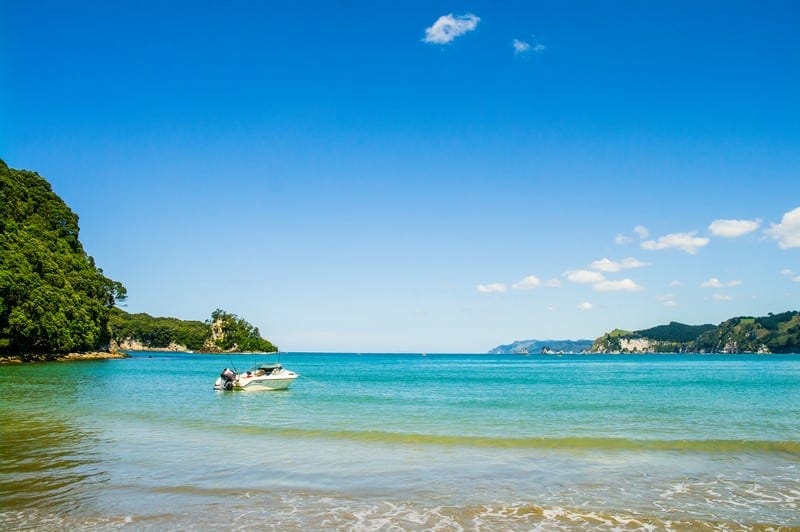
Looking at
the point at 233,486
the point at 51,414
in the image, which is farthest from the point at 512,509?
the point at 51,414

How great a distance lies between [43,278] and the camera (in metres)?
71.4

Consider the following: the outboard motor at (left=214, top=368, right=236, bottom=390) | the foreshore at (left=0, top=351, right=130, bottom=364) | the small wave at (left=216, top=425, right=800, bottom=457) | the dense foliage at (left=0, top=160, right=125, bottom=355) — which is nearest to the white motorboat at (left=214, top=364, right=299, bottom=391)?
the outboard motor at (left=214, top=368, right=236, bottom=390)

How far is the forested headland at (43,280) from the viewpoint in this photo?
206 ft

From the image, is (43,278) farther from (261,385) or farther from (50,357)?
(261,385)

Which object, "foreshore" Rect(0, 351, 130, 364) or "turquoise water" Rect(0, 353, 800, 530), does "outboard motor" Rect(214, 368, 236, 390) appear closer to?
"turquoise water" Rect(0, 353, 800, 530)

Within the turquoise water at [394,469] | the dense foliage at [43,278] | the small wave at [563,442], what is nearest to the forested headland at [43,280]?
the dense foliage at [43,278]

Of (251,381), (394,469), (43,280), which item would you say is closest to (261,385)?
(251,381)

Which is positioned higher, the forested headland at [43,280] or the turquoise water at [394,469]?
the forested headland at [43,280]

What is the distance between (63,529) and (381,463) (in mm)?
7629

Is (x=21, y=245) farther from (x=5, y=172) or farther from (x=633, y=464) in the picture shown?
(x=633, y=464)

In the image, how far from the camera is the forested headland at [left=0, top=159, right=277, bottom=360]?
6266cm

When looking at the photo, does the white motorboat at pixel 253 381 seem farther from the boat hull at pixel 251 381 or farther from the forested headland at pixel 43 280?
the forested headland at pixel 43 280

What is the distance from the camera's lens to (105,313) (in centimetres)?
9269

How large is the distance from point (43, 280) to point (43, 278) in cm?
122
